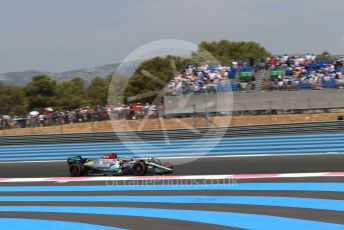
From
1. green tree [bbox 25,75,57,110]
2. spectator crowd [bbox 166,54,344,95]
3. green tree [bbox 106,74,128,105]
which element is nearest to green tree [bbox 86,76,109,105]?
green tree [bbox 25,75,57,110]

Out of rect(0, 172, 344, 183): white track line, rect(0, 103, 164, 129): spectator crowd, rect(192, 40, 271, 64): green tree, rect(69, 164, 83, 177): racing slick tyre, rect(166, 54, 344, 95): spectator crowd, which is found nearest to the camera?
rect(0, 172, 344, 183): white track line

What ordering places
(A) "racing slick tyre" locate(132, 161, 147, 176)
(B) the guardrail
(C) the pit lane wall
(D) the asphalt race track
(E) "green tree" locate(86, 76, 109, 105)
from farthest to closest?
(E) "green tree" locate(86, 76, 109, 105), (C) the pit lane wall, (B) the guardrail, (A) "racing slick tyre" locate(132, 161, 147, 176), (D) the asphalt race track

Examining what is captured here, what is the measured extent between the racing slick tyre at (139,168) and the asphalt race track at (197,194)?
0.63 feet

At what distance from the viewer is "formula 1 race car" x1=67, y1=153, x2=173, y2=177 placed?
9.98 m

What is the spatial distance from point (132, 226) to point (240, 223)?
1219mm

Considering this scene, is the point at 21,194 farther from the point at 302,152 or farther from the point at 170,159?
the point at 302,152

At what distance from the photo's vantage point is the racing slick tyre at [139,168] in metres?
9.91

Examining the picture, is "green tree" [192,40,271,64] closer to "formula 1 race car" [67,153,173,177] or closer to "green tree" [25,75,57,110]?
"green tree" [25,75,57,110]

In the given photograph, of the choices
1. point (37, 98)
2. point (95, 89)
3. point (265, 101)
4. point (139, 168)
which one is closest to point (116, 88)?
point (139, 168)

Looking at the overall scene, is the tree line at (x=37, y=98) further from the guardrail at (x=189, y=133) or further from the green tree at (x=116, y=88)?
the green tree at (x=116, y=88)

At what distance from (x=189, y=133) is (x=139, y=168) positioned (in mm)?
9610

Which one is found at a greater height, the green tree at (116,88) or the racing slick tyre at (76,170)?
the green tree at (116,88)

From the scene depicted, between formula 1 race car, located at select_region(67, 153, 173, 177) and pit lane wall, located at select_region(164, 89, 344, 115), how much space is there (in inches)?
440

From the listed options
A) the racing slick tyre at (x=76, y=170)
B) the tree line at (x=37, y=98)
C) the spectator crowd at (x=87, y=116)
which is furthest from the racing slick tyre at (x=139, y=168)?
the tree line at (x=37, y=98)
